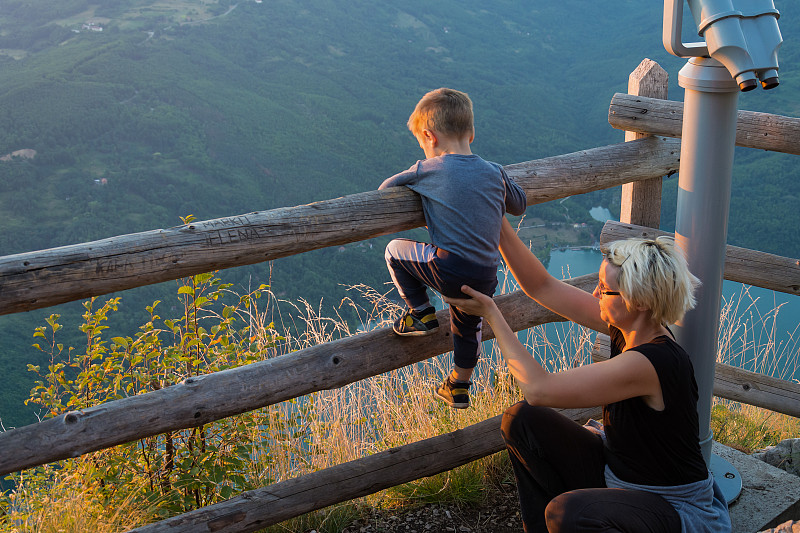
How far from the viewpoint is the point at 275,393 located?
220 cm

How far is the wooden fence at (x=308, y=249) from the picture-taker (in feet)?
5.85

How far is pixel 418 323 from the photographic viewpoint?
2.28 meters

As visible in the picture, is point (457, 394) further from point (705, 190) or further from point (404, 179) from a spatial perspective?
point (705, 190)

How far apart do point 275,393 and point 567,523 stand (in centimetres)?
98

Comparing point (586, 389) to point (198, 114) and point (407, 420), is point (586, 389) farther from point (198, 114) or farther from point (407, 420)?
point (198, 114)

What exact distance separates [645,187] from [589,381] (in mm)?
1414

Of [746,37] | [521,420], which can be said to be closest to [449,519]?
[521,420]

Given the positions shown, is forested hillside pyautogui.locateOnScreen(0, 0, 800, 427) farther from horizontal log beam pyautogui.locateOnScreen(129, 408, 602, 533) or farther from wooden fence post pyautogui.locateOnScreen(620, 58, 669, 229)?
wooden fence post pyautogui.locateOnScreen(620, 58, 669, 229)

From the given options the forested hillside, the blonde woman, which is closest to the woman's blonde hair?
the blonde woman

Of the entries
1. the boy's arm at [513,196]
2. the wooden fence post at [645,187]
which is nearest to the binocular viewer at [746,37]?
the boy's arm at [513,196]

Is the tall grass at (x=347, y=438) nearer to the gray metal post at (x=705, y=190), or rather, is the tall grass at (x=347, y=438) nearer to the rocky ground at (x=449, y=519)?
the rocky ground at (x=449, y=519)

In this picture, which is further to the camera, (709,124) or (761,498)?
(761,498)

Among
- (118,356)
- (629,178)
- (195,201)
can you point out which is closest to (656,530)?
Result: (629,178)

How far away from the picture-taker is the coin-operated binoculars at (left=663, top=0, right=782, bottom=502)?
1.70 metres
